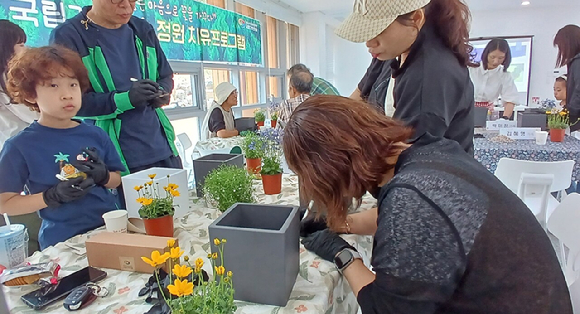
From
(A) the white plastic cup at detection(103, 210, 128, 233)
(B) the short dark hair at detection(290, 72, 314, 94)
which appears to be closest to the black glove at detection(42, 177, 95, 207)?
(A) the white plastic cup at detection(103, 210, 128, 233)

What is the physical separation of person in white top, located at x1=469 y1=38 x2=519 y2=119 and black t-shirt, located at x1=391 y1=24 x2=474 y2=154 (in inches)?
94.7

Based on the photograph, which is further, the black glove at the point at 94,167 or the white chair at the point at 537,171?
the white chair at the point at 537,171

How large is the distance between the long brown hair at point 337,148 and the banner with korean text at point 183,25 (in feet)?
7.32

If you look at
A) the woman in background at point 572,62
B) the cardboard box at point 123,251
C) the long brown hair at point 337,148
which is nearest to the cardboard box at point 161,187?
the cardboard box at point 123,251

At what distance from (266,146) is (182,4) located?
272 cm

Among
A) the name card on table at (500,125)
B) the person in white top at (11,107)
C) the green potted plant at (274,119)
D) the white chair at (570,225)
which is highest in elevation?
the person in white top at (11,107)

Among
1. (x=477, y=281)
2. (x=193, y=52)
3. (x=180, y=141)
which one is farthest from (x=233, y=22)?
(x=477, y=281)

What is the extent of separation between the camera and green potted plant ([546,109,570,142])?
7.72 ft

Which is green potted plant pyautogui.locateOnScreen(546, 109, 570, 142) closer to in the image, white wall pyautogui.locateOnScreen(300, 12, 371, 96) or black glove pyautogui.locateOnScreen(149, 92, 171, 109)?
black glove pyautogui.locateOnScreen(149, 92, 171, 109)

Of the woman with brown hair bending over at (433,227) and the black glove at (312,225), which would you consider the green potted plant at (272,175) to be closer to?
the black glove at (312,225)

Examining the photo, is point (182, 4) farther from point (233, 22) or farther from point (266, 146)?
point (266, 146)

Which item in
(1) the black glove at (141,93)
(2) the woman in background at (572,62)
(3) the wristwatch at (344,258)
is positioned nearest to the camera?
(3) the wristwatch at (344,258)

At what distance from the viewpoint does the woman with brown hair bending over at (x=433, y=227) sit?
59 cm

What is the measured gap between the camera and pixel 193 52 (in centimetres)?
375
